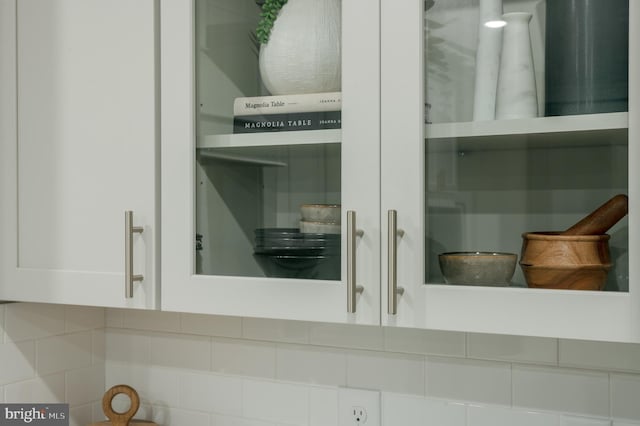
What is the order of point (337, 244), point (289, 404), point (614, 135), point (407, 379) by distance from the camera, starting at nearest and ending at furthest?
point (614, 135) → point (337, 244) → point (407, 379) → point (289, 404)

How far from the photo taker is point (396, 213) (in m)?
0.98

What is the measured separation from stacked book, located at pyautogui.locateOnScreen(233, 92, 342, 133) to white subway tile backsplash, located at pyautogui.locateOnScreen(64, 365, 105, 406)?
77cm

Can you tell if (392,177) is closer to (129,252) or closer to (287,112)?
(287,112)

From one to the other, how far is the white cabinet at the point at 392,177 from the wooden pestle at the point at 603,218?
1 centimetres

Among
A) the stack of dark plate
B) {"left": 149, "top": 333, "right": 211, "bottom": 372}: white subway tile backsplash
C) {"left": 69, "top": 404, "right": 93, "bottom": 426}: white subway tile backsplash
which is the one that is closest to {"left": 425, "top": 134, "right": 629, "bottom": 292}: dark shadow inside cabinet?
the stack of dark plate

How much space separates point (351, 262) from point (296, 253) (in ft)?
0.38

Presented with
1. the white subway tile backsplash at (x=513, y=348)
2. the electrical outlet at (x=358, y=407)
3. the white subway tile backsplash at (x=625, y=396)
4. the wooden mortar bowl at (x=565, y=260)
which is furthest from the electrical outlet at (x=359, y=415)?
the wooden mortar bowl at (x=565, y=260)

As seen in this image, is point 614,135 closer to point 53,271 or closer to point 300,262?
point 300,262

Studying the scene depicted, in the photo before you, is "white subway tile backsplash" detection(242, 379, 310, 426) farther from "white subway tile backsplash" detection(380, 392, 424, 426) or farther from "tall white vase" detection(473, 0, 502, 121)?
"tall white vase" detection(473, 0, 502, 121)

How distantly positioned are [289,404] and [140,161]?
58cm

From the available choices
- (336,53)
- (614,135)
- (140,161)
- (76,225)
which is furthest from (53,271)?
(614,135)

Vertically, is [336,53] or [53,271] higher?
[336,53]

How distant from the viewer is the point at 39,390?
150 centimetres

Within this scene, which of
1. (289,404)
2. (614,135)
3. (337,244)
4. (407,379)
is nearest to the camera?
(614,135)
